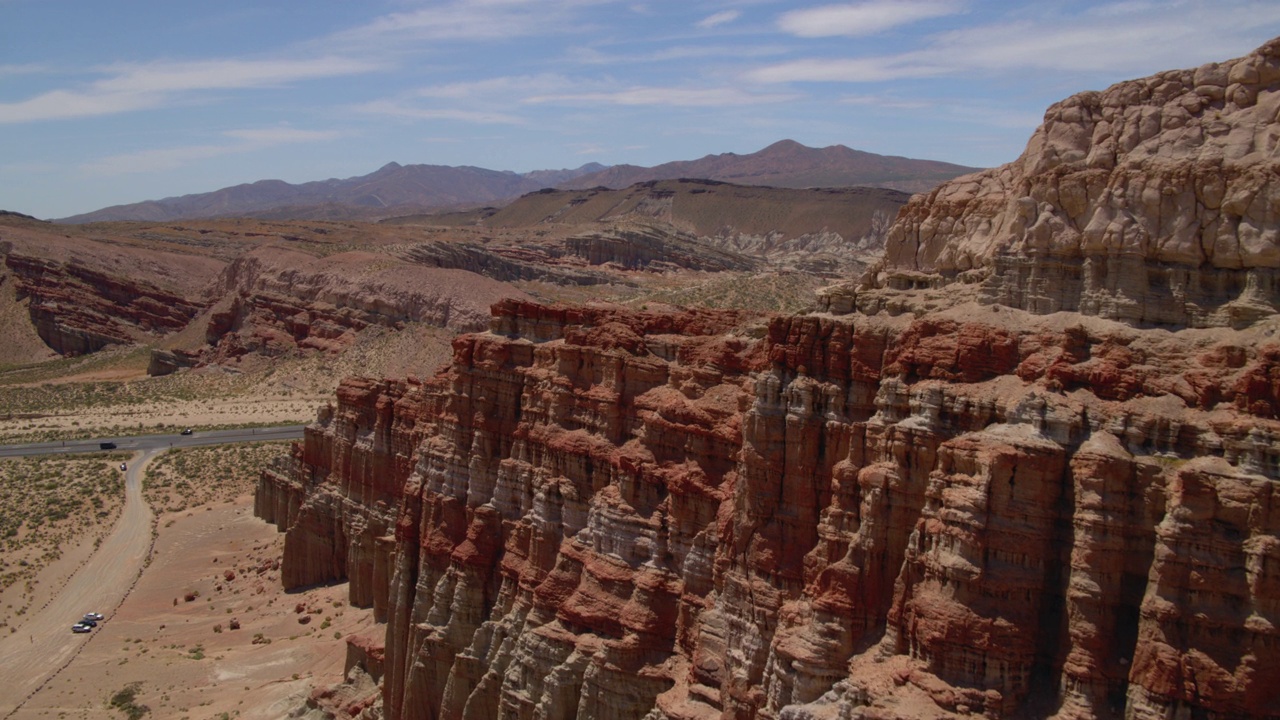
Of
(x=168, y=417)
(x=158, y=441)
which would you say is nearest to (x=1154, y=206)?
(x=158, y=441)

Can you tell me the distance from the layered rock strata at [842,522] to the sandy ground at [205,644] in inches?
287

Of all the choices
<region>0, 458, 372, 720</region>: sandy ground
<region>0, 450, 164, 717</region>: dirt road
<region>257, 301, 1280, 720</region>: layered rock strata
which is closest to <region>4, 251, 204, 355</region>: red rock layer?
<region>0, 450, 164, 717</region>: dirt road

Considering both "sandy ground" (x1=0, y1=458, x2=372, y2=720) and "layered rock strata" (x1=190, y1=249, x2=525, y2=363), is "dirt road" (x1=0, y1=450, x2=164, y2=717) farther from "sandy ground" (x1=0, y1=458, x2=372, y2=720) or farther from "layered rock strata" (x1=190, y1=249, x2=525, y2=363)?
"layered rock strata" (x1=190, y1=249, x2=525, y2=363)

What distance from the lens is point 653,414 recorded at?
106ft

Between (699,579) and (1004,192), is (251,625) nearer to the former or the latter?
(699,579)

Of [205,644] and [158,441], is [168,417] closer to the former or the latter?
[158,441]

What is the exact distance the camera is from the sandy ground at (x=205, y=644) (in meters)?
46.2

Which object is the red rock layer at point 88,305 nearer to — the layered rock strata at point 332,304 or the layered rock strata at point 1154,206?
the layered rock strata at point 332,304

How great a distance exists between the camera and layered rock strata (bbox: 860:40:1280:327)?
21.2 metres

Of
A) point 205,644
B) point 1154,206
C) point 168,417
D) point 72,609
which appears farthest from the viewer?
point 168,417

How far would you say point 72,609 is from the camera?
188 ft

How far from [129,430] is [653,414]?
77343 millimetres

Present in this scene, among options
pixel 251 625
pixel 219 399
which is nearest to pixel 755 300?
pixel 219 399

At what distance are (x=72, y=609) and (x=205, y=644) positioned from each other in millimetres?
9810
